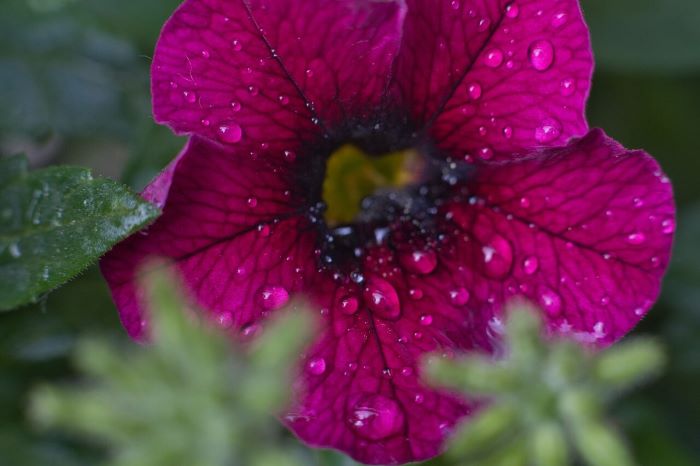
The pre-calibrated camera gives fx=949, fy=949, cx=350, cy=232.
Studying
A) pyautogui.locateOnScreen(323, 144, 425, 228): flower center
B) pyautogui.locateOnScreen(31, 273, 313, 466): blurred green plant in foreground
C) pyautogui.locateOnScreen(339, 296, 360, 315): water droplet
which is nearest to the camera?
pyautogui.locateOnScreen(31, 273, 313, 466): blurred green plant in foreground

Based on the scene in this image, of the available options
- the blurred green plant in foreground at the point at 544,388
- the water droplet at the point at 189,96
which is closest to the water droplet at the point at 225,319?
the water droplet at the point at 189,96

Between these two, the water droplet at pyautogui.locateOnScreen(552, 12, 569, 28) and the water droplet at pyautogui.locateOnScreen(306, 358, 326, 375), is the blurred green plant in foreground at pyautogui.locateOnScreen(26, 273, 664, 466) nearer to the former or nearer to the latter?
the water droplet at pyautogui.locateOnScreen(306, 358, 326, 375)

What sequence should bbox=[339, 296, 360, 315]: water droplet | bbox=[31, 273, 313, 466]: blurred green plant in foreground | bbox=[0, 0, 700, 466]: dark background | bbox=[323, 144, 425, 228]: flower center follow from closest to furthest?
bbox=[31, 273, 313, 466]: blurred green plant in foreground → bbox=[339, 296, 360, 315]: water droplet → bbox=[323, 144, 425, 228]: flower center → bbox=[0, 0, 700, 466]: dark background

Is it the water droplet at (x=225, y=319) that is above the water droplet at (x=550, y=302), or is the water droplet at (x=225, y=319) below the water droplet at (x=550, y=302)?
above

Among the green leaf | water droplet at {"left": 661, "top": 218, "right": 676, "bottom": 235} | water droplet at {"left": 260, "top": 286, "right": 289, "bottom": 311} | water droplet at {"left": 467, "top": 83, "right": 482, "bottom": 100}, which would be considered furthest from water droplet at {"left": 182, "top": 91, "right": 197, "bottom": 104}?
water droplet at {"left": 661, "top": 218, "right": 676, "bottom": 235}

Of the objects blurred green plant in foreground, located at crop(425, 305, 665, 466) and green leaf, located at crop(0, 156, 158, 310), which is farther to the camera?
green leaf, located at crop(0, 156, 158, 310)

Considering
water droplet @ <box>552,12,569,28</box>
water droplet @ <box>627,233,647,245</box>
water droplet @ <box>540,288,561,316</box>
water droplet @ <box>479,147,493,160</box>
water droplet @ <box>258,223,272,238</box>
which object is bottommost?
water droplet @ <box>540,288,561,316</box>

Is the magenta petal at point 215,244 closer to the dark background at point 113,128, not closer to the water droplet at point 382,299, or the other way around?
the water droplet at point 382,299
